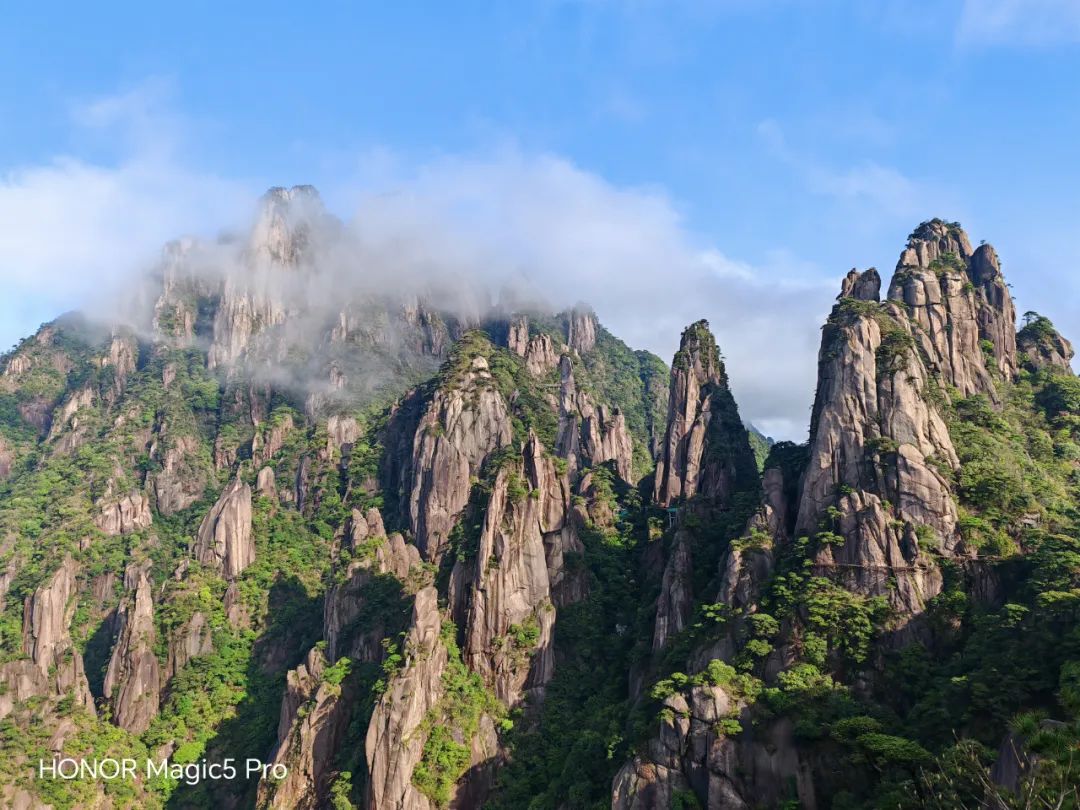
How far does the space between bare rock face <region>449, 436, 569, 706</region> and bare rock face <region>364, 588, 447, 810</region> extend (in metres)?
4.42

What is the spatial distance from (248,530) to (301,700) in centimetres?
3518

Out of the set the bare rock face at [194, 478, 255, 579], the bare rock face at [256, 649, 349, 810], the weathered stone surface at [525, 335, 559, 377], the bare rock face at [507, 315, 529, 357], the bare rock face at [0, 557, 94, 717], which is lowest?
the bare rock face at [256, 649, 349, 810]

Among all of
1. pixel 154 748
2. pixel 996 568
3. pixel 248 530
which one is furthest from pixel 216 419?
pixel 996 568

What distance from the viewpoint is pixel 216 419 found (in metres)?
135

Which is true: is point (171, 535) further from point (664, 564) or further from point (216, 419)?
point (664, 564)

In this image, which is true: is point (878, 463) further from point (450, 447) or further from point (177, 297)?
point (177, 297)

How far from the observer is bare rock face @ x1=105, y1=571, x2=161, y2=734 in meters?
76.6

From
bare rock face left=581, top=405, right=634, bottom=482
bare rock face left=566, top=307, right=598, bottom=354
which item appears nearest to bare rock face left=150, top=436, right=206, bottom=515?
bare rock face left=581, top=405, right=634, bottom=482

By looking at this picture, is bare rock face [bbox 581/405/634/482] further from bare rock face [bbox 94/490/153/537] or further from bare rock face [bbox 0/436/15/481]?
bare rock face [bbox 0/436/15/481]

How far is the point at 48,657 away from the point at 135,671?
10171 mm

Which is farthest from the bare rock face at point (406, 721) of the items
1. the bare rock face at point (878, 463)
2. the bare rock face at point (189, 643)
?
the bare rock face at point (189, 643)

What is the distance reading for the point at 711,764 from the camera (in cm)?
4400

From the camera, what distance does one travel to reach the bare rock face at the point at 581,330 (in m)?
164

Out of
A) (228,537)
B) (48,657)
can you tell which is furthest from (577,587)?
(48,657)
